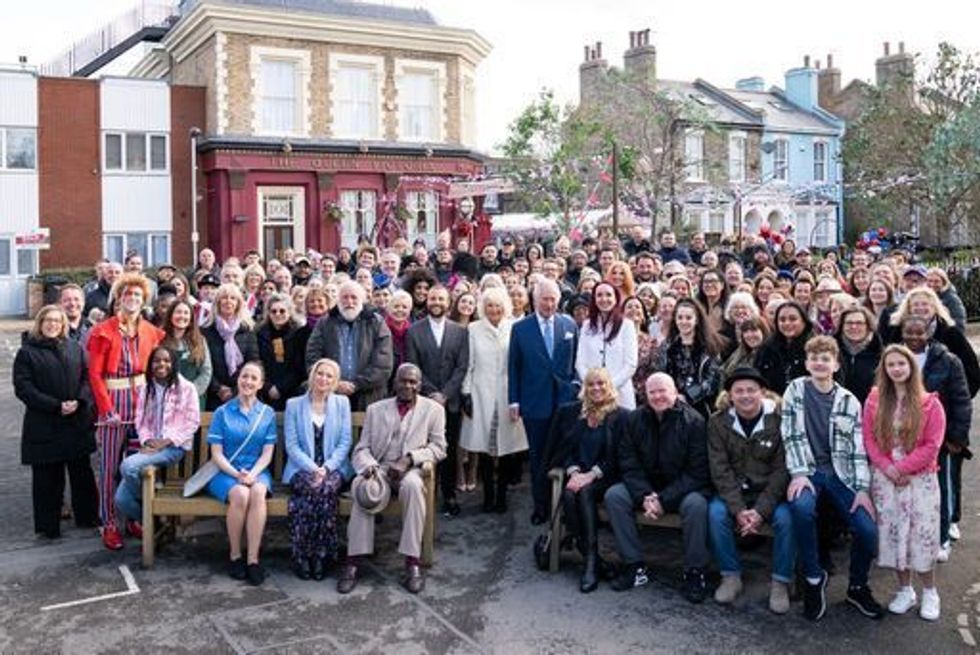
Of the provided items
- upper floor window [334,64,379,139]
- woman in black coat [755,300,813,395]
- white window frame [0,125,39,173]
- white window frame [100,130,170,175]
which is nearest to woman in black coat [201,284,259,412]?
woman in black coat [755,300,813,395]

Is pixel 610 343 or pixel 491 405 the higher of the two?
pixel 610 343

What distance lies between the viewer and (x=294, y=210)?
2853 cm

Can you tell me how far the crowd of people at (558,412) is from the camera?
18.6ft

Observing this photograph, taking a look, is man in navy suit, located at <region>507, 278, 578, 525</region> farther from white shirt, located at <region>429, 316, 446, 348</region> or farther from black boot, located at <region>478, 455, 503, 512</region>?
white shirt, located at <region>429, 316, 446, 348</region>

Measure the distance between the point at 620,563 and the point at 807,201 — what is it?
36.5m

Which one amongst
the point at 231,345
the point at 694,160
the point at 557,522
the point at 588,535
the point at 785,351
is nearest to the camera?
the point at 588,535

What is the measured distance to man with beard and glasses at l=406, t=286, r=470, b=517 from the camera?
775cm

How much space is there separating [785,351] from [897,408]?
125 cm

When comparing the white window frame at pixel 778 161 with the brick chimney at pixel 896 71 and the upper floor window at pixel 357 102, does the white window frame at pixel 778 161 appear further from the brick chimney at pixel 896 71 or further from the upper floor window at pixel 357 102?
the upper floor window at pixel 357 102

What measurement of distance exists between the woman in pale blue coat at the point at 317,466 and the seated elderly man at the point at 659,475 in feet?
5.97

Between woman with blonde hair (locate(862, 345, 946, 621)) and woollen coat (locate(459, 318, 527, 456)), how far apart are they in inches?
117

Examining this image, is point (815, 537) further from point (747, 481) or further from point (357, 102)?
point (357, 102)

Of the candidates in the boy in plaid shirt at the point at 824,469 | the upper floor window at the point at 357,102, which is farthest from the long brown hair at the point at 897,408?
the upper floor window at the point at 357,102

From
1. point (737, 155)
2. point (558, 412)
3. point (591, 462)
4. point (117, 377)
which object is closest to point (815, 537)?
point (591, 462)
